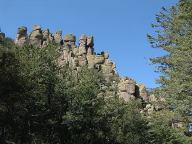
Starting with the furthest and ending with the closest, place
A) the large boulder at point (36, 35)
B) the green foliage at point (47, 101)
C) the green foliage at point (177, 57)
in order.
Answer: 1. the large boulder at point (36, 35)
2. the green foliage at point (47, 101)
3. the green foliage at point (177, 57)

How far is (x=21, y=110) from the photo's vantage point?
3884 cm

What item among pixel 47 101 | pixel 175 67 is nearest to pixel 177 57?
pixel 175 67

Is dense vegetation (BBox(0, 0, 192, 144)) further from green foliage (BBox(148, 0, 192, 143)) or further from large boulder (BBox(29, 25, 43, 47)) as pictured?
large boulder (BBox(29, 25, 43, 47))

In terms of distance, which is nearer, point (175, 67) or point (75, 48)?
point (175, 67)

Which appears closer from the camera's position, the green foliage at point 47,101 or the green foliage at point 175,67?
the green foliage at point 175,67

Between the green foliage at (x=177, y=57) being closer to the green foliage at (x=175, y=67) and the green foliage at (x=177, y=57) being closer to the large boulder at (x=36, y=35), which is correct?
the green foliage at (x=175, y=67)

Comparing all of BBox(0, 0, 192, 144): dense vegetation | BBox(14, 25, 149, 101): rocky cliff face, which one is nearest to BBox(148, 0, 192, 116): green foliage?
BBox(0, 0, 192, 144): dense vegetation

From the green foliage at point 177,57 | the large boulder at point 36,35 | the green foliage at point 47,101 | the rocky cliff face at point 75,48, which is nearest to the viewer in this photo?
the green foliage at point 177,57

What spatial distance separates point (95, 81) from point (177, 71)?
22.6 m

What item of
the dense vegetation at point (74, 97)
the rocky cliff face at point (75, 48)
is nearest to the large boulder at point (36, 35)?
the rocky cliff face at point (75, 48)

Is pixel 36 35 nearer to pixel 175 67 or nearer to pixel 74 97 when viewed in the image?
pixel 74 97

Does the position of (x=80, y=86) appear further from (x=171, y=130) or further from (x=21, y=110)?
(x=171, y=130)

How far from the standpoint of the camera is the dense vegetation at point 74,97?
90.9 feet

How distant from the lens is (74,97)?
44.2 meters
